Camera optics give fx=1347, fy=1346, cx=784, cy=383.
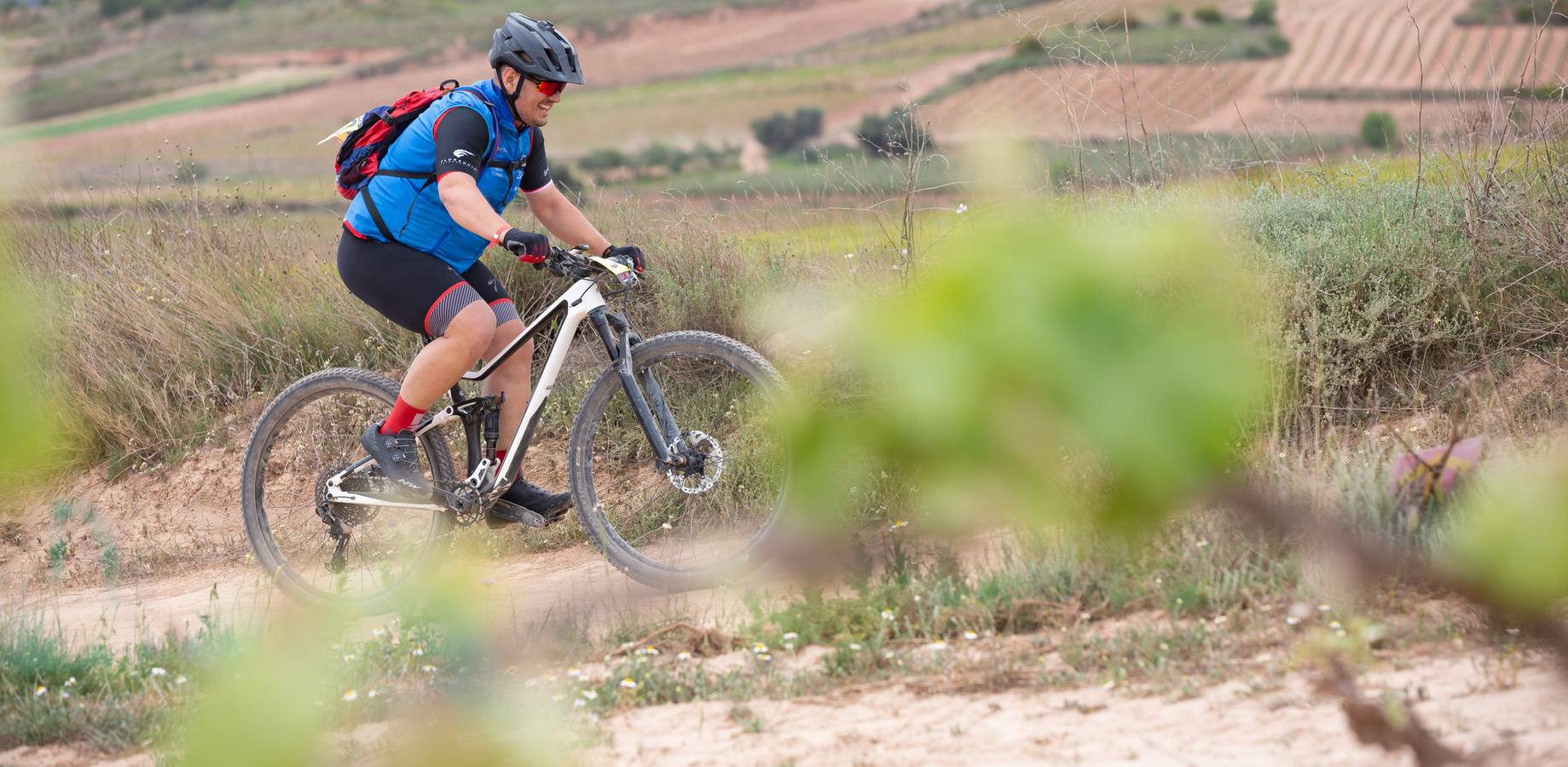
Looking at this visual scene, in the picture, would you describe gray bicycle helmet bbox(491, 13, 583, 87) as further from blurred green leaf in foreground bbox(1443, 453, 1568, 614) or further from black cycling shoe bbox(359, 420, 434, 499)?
blurred green leaf in foreground bbox(1443, 453, 1568, 614)

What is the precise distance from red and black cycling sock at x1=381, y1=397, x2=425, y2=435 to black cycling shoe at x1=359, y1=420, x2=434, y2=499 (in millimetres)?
18

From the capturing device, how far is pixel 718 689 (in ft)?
13.5

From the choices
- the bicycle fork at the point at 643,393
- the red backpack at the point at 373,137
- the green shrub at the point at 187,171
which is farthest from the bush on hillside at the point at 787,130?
the red backpack at the point at 373,137

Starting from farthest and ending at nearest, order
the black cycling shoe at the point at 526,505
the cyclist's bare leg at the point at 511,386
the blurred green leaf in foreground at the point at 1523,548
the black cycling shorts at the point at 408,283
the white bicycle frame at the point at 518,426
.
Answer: the black cycling shoe at the point at 526,505 < the cyclist's bare leg at the point at 511,386 < the white bicycle frame at the point at 518,426 < the black cycling shorts at the point at 408,283 < the blurred green leaf in foreground at the point at 1523,548

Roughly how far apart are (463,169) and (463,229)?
0.46 metres

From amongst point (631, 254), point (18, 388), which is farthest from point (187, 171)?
point (18, 388)

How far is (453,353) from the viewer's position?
4.98 metres

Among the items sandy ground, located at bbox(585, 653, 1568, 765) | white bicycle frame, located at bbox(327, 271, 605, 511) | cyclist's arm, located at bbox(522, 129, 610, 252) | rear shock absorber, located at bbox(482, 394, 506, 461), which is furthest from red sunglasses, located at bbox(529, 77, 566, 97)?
sandy ground, located at bbox(585, 653, 1568, 765)

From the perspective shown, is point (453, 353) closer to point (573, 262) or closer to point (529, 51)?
point (573, 262)

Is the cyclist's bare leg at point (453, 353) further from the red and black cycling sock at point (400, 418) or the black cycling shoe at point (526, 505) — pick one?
the black cycling shoe at point (526, 505)

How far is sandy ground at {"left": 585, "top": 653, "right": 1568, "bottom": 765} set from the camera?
3.32 metres

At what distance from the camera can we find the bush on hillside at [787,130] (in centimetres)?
9706

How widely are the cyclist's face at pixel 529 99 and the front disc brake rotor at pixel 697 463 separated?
1.29 metres

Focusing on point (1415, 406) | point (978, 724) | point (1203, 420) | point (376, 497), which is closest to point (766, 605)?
point (978, 724)
